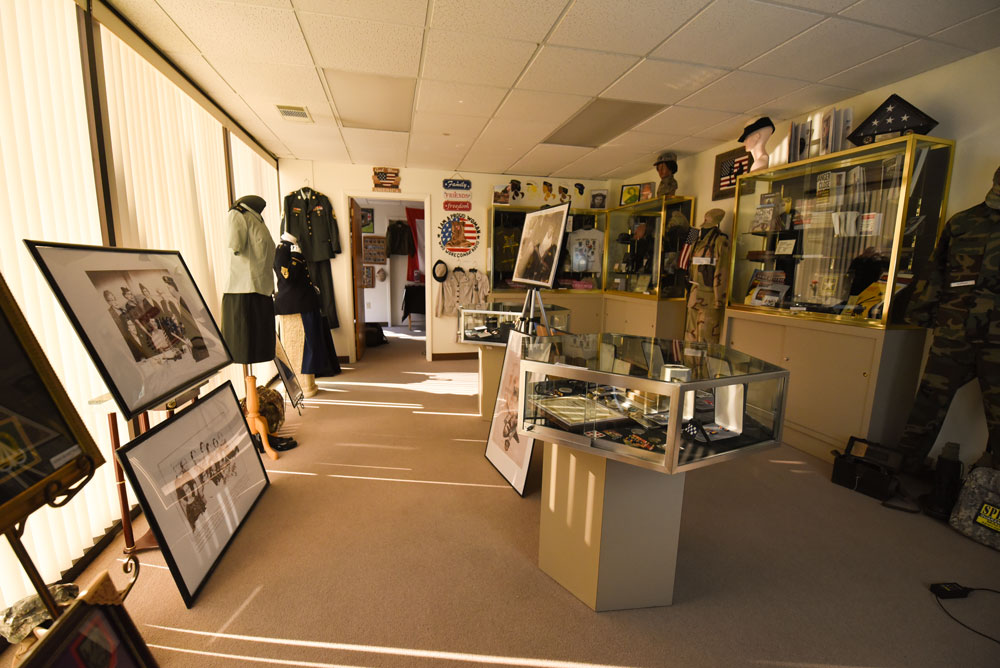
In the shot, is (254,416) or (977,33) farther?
(254,416)

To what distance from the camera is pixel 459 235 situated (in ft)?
19.3

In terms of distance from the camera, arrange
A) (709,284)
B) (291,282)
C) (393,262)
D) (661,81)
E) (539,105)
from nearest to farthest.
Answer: (661,81)
(539,105)
(291,282)
(709,284)
(393,262)

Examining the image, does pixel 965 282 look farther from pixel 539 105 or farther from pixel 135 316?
pixel 135 316

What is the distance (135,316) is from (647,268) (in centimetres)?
483

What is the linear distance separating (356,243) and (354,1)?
12.6ft

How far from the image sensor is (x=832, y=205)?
315 centimetres

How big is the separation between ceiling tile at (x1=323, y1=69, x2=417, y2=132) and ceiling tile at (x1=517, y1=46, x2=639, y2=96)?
0.90 metres

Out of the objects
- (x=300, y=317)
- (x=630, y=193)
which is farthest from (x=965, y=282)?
(x=300, y=317)

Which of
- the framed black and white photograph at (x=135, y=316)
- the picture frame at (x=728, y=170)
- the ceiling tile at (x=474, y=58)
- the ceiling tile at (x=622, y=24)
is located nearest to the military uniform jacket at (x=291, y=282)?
the framed black and white photograph at (x=135, y=316)

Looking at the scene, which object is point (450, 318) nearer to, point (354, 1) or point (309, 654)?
point (354, 1)

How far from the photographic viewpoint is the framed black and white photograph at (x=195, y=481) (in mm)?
1613

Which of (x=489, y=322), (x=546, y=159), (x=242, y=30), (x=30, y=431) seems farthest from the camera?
(x=546, y=159)

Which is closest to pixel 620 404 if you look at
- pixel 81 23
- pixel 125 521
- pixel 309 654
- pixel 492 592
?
pixel 492 592

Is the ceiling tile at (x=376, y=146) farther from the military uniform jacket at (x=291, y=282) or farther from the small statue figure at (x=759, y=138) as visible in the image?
the small statue figure at (x=759, y=138)
